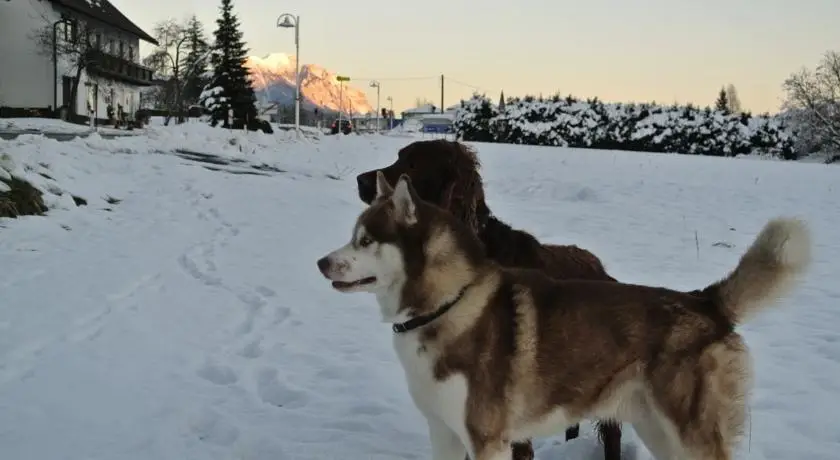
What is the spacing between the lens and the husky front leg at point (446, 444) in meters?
3.67

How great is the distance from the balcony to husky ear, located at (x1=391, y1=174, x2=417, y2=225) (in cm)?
5983

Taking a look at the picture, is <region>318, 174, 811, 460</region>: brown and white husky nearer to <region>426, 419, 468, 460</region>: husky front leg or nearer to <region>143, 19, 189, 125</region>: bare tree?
<region>426, 419, 468, 460</region>: husky front leg

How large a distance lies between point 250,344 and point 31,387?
6.08 ft

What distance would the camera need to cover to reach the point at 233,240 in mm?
11227

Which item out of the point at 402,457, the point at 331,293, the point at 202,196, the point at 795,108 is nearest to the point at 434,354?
the point at 402,457

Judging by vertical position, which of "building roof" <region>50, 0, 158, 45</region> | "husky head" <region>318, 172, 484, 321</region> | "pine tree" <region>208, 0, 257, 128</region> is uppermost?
"building roof" <region>50, 0, 158, 45</region>

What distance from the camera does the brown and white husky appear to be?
342cm

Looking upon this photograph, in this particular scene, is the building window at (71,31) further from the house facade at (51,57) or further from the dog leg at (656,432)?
the dog leg at (656,432)

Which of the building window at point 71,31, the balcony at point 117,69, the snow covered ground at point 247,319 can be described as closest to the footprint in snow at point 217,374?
the snow covered ground at point 247,319

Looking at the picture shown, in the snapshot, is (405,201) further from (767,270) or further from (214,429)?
(214,429)

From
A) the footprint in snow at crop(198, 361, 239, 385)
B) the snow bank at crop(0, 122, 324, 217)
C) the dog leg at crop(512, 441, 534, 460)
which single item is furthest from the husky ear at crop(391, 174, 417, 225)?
the snow bank at crop(0, 122, 324, 217)

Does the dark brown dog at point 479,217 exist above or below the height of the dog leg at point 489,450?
above

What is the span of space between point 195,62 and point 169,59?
894cm

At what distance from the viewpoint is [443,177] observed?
210 inches
